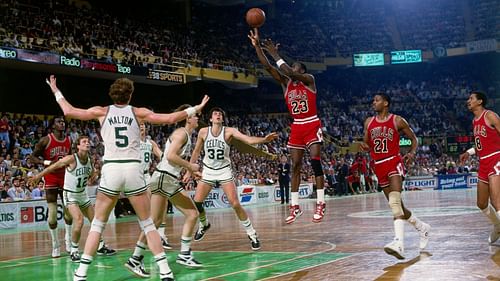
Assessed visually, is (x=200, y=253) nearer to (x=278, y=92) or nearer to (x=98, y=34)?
(x=98, y=34)

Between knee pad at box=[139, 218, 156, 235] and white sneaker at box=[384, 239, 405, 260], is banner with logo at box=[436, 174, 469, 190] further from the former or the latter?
knee pad at box=[139, 218, 156, 235]

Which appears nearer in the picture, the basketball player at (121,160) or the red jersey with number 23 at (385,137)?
the basketball player at (121,160)

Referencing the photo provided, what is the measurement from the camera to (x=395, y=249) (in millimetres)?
8523

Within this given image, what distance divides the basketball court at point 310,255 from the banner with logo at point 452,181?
73.0ft

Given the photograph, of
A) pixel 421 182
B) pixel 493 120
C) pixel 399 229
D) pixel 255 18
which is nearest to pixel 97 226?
pixel 399 229

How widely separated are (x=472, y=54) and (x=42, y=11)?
32.7 metres

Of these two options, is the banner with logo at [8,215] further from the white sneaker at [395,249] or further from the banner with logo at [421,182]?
the banner with logo at [421,182]

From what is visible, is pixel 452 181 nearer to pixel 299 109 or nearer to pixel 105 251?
pixel 299 109

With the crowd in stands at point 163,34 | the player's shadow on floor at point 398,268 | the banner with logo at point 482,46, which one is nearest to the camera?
the player's shadow on floor at point 398,268

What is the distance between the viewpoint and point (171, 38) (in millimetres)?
38000

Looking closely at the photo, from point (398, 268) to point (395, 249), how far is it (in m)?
0.51

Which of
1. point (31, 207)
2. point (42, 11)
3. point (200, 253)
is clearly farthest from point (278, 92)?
point (200, 253)

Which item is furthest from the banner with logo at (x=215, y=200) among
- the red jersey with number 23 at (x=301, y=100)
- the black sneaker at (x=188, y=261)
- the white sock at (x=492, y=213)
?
the white sock at (x=492, y=213)

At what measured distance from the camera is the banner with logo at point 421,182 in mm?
37594
